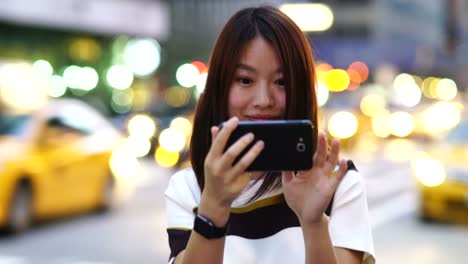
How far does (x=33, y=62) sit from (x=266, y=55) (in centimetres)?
3276

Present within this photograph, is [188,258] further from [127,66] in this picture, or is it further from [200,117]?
[127,66]

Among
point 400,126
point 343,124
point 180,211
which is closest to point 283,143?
point 180,211

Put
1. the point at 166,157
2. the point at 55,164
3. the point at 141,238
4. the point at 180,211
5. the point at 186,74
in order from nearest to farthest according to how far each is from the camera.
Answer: the point at 180,211
the point at 141,238
the point at 55,164
the point at 166,157
the point at 186,74

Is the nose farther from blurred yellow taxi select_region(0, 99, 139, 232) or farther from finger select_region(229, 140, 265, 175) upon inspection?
blurred yellow taxi select_region(0, 99, 139, 232)

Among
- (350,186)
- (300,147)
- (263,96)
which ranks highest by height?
(263,96)

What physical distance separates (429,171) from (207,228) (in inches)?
438

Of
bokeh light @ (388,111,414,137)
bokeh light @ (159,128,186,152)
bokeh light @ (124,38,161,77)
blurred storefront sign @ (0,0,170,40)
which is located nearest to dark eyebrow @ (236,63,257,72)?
bokeh light @ (159,128,186,152)

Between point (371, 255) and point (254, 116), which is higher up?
point (254, 116)

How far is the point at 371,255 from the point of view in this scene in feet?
8.30

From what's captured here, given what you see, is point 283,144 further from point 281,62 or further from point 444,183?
point 444,183

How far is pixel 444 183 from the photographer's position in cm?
1270

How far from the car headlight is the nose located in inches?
419

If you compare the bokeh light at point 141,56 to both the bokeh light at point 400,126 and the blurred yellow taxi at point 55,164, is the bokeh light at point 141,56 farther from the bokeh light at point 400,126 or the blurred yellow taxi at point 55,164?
the blurred yellow taxi at point 55,164

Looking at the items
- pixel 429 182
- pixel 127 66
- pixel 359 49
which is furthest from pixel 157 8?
pixel 359 49
